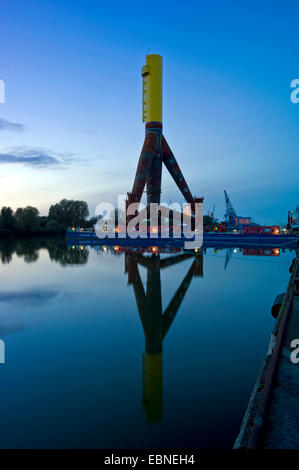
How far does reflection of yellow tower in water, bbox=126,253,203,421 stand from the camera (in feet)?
14.7

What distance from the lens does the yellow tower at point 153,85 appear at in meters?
34.2

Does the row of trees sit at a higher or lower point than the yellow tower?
lower

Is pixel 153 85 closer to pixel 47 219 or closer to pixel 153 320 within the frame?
pixel 153 320

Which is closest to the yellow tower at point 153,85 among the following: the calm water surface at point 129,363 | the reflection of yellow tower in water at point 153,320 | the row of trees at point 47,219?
the reflection of yellow tower in water at point 153,320

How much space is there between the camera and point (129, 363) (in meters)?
5.63

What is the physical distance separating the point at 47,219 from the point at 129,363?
250 ft

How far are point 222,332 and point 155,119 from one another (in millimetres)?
30527

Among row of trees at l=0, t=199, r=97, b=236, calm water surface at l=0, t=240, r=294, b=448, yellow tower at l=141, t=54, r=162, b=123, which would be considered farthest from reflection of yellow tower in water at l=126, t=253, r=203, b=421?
row of trees at l=0, t=199, r=97, b=236

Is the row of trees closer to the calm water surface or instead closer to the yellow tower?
the yellow tower

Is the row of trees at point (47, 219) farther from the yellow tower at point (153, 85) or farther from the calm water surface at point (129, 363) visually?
the calm water surface at point (129, 363)

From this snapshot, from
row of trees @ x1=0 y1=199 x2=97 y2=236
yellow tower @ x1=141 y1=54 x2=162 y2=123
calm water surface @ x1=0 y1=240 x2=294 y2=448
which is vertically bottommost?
calm water surface @ x1=0 y1=240 x2=294 y2=448

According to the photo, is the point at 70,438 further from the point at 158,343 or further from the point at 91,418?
the point at 158,343

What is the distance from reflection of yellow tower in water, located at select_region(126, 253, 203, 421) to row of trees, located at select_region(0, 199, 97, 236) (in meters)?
49.7

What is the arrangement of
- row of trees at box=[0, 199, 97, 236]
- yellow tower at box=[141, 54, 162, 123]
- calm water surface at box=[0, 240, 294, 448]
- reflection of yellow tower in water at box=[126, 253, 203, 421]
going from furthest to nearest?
row of trees at box=[0, 199, 97, 236], yellow tower at box=[141, 54, 162, 123], reflection of yellow tower in water at box=[126, 253, 203, 421], calm water surface at box=[0, 240, 294, 448]
